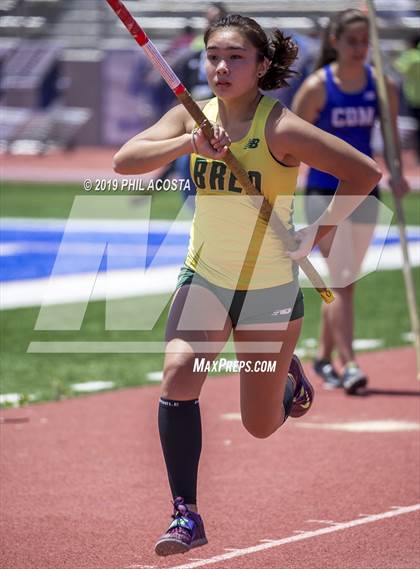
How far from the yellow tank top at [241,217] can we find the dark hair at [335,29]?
364cm

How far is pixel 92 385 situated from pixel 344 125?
8.86ft

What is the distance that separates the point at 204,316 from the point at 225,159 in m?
0.73

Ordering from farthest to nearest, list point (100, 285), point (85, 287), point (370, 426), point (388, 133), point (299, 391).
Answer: point (100, 285), point (85, 287), point (388, 133), point (370, 426), point (299, 391)

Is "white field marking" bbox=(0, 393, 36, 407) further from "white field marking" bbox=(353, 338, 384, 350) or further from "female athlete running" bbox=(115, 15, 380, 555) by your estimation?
"female athlete running" bbox=(115, 15, 380, 555)

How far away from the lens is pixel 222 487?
6.91 metres

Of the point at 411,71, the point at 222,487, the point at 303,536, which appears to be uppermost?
the point at 411,71

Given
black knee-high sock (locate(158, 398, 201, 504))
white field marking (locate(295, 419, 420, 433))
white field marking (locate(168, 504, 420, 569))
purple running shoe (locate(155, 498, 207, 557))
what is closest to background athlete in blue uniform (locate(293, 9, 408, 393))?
white field marking (locate(295, 419, 420, 433))

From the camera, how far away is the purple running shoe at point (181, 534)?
5.02m

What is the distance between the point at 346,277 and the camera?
30.2ft

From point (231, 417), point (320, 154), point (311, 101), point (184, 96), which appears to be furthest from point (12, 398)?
point (184, 96)

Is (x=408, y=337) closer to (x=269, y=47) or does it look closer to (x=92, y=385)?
(x=92, y=385)

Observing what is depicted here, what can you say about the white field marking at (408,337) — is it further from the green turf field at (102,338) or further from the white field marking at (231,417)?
the white field marking at (231,417)

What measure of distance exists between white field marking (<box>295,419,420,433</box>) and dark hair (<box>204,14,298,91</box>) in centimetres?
319

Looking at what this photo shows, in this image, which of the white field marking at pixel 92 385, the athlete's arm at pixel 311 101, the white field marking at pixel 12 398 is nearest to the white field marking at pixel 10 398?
the white field marking at pixel 12 398
